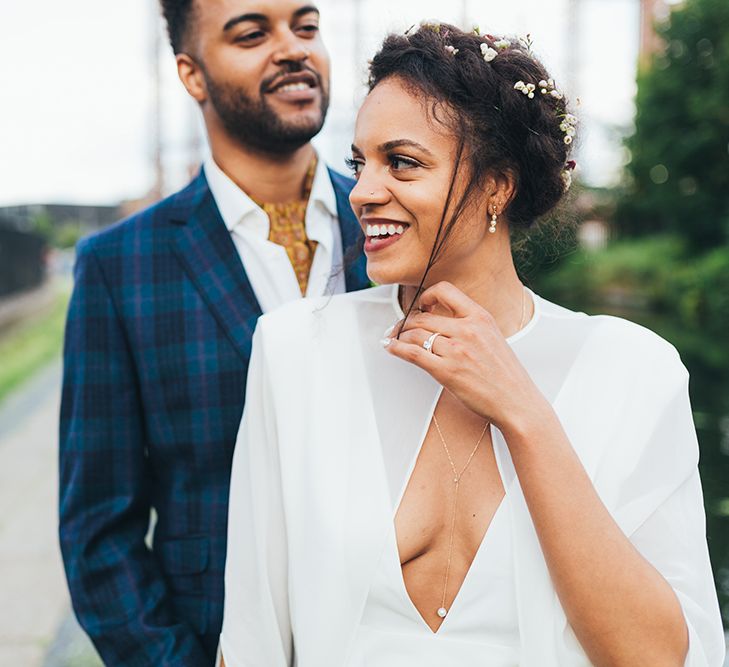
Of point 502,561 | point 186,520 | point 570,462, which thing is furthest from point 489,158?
point 186,520

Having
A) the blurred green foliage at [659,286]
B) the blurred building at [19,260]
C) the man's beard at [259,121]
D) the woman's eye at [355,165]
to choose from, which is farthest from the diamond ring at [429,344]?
the blurred building at [19,260]

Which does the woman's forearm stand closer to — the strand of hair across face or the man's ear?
the strand of hair across face

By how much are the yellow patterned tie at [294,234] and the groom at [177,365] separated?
66 millimetres

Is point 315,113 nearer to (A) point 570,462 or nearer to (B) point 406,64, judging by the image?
(B) point 406,64

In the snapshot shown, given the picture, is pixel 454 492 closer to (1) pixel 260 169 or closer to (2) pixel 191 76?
(1) pixel 260 169

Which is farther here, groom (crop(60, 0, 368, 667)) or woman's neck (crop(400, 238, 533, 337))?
groom (crop(60, 0, 368, 667))

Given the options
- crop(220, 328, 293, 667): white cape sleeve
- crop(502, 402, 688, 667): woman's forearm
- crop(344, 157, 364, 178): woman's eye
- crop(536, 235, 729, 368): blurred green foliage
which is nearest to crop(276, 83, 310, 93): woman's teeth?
crop(344, 157, 364, 178): woman's eye

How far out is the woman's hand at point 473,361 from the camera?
1.73 m

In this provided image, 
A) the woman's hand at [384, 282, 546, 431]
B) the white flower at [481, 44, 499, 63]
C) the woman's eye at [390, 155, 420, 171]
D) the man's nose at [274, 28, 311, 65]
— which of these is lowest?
the woman's hand at [384, 282, 546, 431]

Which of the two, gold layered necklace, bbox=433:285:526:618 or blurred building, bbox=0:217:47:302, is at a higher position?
blurred building, bbox=0:217:47:302

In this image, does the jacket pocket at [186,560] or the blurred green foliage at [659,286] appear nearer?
the jacket pocket at [186,560]

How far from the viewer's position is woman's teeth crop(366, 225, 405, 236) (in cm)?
190

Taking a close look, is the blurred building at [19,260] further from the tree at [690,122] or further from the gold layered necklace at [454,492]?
the tree at [690,122]

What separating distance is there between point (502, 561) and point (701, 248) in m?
26.5
